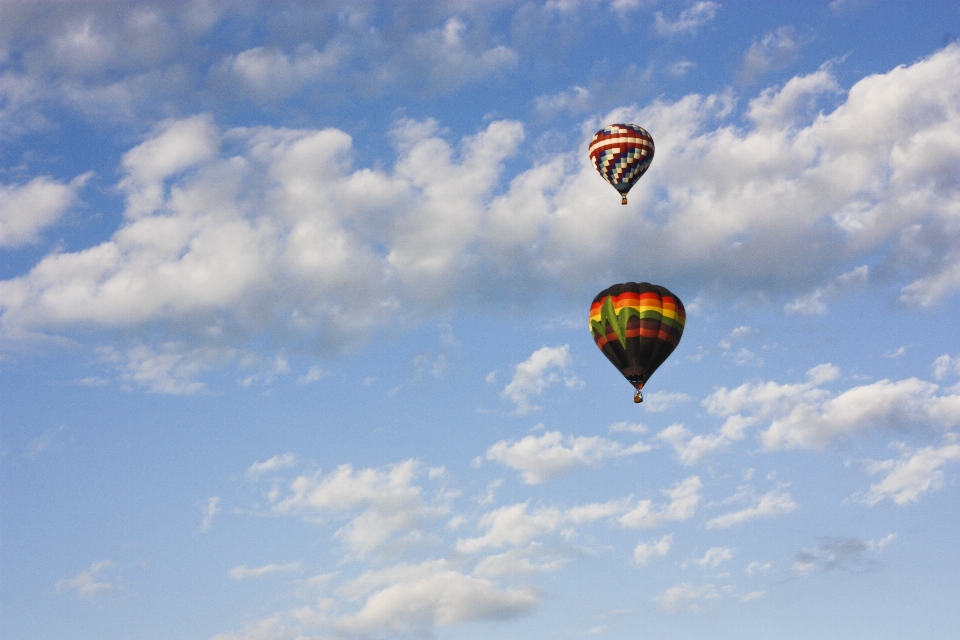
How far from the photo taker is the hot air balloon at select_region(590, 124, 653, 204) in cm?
9638

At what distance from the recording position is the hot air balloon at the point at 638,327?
8050cm

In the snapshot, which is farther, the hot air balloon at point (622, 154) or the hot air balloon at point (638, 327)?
the hot air balloon at point (622, 154)

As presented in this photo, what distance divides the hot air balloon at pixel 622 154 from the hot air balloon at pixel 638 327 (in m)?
17.5

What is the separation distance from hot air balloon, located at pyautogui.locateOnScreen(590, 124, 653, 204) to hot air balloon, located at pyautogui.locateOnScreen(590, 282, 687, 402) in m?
17.5

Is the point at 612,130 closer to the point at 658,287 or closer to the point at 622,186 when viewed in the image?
the point at 622,186

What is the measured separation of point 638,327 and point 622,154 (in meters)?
21.7

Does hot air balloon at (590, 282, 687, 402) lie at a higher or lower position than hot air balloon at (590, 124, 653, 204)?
lower

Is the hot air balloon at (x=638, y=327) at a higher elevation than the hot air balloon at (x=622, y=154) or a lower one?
lower

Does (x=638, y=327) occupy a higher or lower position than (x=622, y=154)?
lower

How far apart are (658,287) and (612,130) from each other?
20.9 metres

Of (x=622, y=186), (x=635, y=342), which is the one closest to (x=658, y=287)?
(x=635, y=342)

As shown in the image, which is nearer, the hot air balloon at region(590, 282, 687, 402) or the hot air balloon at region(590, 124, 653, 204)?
the hot air balloon at region(590, 282, 687, 402)

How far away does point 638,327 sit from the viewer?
80.4 meters

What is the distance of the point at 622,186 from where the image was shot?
319 feet
